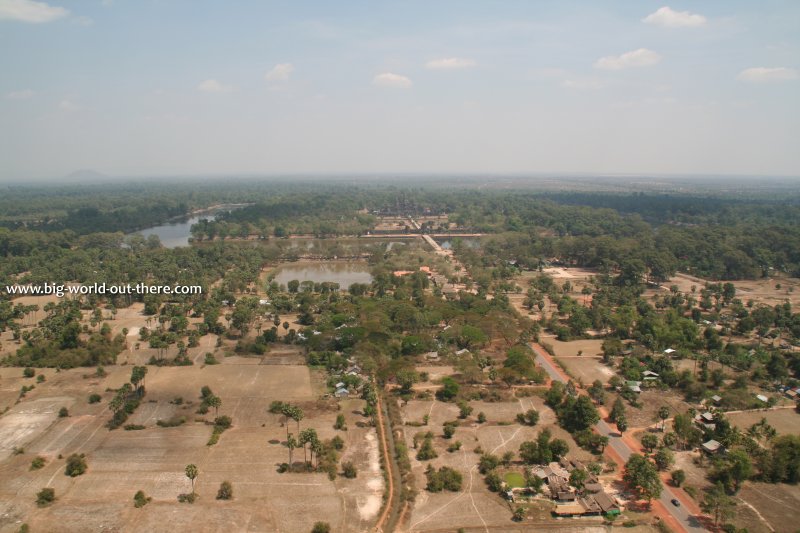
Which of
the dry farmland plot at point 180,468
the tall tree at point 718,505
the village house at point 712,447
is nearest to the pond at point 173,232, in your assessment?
the dry farmland plot at point 180,468

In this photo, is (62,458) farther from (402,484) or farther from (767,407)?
(767,407)

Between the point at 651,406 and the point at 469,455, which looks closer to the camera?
the point at 469,455

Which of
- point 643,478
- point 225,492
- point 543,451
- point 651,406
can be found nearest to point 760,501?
point 643,478

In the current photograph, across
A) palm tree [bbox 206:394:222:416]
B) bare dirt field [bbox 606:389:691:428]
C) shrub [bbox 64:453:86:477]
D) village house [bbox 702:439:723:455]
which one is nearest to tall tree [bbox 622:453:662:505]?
village house [bbox 702:439:723:455]

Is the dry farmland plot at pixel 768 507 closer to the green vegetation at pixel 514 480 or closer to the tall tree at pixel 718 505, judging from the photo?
the tall tree at pixel 718 505

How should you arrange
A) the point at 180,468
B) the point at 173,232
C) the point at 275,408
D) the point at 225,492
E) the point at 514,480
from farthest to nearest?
the point at 173,232, the point at 275,408, the point at 180,468, the point at 514,480, the point at 225,492

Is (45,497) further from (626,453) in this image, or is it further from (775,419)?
(775,419)

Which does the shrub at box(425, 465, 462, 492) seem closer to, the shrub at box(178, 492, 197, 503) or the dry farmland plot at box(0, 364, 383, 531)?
the dry farmland plot at box(0, 364, 383, 531)

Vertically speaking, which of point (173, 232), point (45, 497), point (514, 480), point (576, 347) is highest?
point (173, 232)
